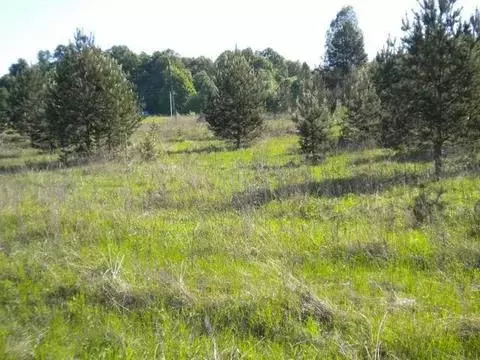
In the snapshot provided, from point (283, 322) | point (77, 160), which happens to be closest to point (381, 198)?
point (283, 322)

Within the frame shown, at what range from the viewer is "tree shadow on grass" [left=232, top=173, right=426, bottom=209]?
29.1 feet

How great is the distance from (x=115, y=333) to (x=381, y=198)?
19.6ft

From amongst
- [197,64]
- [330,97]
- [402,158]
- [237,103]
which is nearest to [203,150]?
[237,103]

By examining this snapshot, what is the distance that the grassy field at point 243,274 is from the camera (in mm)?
3721

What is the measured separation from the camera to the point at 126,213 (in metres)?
7.98

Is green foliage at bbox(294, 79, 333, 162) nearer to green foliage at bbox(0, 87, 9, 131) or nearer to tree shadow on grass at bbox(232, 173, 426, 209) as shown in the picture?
tree shadow on grass at bbox(232, 173, 426, 209)

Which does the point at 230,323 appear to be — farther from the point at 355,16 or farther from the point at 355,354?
the point at 355,16

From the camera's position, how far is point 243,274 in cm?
509

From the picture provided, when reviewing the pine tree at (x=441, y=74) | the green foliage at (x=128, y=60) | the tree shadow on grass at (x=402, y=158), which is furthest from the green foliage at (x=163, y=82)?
the pine tree at (x=441, y=74)

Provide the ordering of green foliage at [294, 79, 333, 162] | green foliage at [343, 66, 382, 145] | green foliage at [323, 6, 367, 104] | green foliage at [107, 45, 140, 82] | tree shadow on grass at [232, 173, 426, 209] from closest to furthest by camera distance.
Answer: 1. tree shadow on grass at [232, 173, 426, 209]
2. green foliage at [294, 79, 333, 162]
3. green foliage at [343, 66, 382, 145]
4. green foliage at [323, 6, 367, 104]
5. green foliage at [107, 45, 140, 82]

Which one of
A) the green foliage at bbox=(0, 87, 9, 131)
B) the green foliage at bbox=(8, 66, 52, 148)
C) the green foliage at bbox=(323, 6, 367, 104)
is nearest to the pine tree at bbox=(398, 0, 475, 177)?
the green foliage at bbox=(8, 66, 52, 148)

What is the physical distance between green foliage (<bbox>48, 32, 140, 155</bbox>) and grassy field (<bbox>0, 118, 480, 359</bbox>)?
11.8 m

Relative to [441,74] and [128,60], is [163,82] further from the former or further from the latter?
[441,74]

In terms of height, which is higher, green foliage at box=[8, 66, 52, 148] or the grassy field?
green foliage at box=[8, 66, 52, 148]
